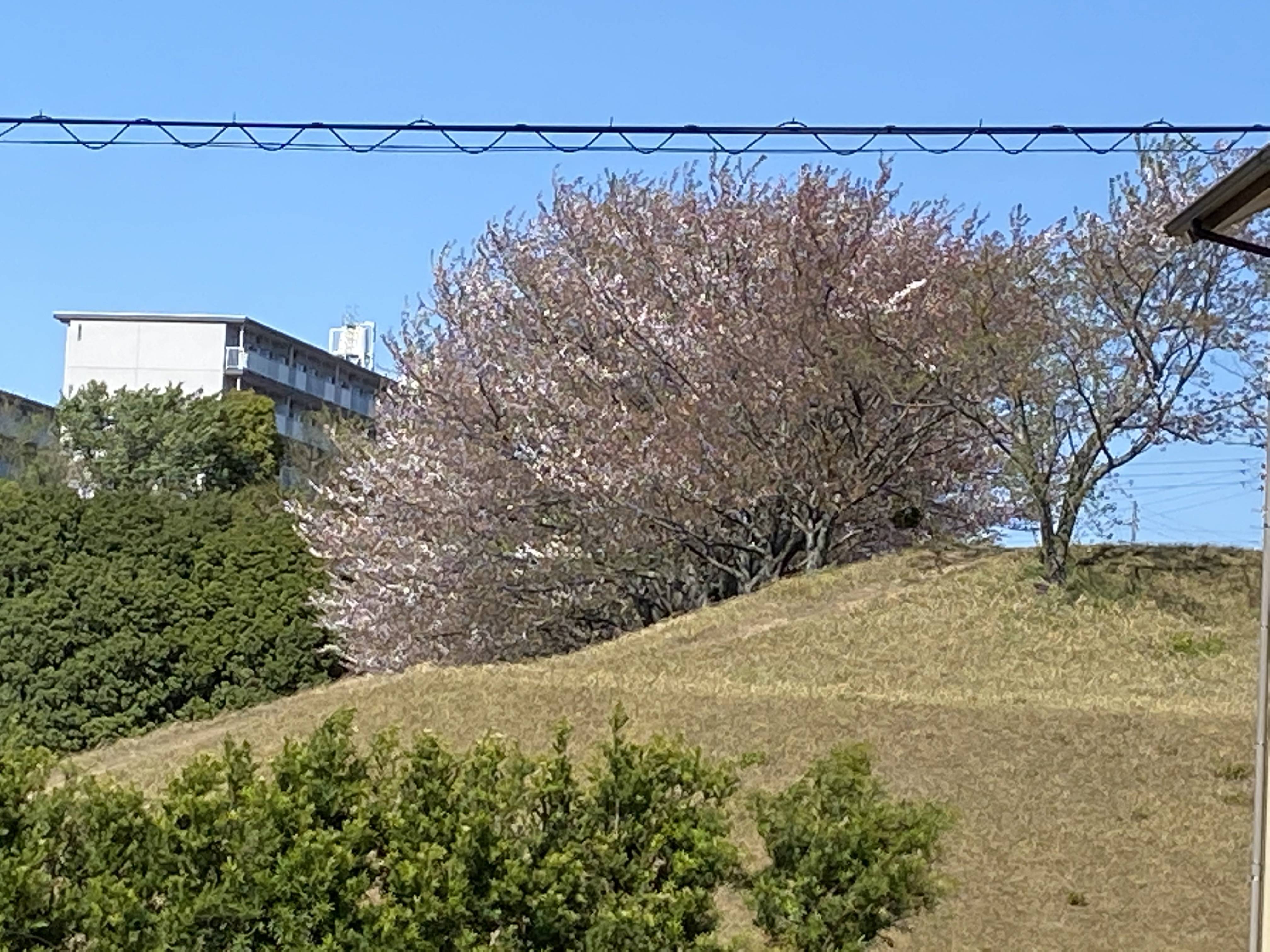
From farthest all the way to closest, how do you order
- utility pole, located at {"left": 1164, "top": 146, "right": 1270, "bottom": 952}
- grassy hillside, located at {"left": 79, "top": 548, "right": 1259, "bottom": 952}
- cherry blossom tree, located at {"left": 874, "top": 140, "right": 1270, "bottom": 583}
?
cherry blossom tree, located at {"left": 874, "top": 140, "right": 1270, "bottom": 583} < grassy hillside, located at {"left": 79, "top": 548, "right": 1259, "bottom": 952} < utility pole, located at {"left": 1164, "top": 146, "right": 1270, "bottom": 952}

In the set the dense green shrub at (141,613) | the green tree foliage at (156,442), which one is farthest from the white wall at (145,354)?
the dense green shrub at (141,613)

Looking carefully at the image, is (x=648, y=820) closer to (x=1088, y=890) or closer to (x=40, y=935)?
(x=40, y=935)

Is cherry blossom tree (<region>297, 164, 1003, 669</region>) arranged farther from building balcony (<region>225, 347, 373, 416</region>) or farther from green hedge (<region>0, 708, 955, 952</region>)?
building balcony (<region>225, 347, 373, 416</region>)

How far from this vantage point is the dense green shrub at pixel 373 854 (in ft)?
18.9

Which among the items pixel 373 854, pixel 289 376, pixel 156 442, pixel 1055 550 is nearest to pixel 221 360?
pixel 289 376

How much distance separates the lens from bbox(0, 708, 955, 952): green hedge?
577cm

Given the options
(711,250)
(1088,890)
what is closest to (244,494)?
(711,250)

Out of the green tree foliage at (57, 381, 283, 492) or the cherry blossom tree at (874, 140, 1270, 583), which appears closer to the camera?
the cherry blossom tree at (874, 140, 1270, 583)

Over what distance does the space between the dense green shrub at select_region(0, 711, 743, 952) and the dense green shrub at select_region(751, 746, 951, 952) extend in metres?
0.19

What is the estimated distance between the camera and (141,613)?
67.1 ft

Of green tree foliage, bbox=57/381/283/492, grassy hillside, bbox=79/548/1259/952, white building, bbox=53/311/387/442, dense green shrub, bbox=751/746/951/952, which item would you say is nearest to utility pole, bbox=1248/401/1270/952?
dense green shrub, bbox=751/746/951/952

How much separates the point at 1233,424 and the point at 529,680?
24.5 feet

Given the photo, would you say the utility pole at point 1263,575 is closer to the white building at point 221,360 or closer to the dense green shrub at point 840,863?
the dense green shrub at point 840,863

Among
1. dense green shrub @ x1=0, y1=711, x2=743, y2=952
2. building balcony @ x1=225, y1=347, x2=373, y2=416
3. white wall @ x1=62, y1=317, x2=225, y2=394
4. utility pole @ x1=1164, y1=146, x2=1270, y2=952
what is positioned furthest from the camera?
white wall @ x1=62, y1=317, x2=225, y2=394
